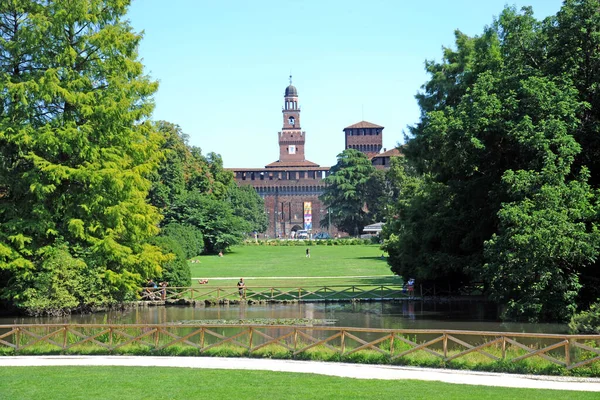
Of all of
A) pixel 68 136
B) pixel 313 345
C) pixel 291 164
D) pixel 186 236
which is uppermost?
pixel 291 164

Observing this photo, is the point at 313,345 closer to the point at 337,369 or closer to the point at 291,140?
the point at 337,369

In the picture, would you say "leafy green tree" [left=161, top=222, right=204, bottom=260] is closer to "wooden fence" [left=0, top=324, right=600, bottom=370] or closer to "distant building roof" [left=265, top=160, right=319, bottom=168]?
"wooden fence" [left=0, top=324, right=600, bottom=370]

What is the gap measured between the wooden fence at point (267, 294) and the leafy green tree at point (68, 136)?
4683 millimetres

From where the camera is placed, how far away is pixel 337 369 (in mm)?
13883

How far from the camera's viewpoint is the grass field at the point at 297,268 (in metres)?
38.5

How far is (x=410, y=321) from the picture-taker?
24016 mm

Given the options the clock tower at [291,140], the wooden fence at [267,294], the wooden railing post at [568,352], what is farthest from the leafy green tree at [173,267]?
the clock tower at [291,140]


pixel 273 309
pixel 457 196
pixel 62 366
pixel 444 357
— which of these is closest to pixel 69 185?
pixel 273 309

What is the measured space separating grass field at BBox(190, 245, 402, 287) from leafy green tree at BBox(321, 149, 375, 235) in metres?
24.4

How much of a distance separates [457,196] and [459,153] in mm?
3262

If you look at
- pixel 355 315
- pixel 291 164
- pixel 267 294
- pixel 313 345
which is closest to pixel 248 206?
pixel 291 164

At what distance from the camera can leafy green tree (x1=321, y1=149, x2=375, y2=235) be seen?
87.6m

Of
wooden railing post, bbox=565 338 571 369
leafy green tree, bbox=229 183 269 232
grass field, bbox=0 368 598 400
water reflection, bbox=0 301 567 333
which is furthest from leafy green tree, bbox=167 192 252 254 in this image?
wooden railing post, bbox=565 338 571 369

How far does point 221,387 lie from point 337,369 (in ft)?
8.97
